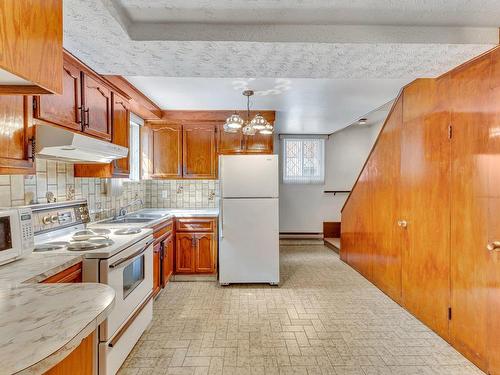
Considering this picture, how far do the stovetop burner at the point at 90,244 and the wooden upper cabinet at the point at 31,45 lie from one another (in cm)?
105

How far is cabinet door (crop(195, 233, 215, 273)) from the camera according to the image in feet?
12.7

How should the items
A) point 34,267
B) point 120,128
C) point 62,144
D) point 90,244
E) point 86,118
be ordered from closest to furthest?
point 34,267
point 62,144
point 90,244
point 86,118
point 120,128

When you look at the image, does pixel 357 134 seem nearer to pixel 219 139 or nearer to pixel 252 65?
pixel 219 139

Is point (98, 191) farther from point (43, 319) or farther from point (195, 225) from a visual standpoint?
point (43, 319)

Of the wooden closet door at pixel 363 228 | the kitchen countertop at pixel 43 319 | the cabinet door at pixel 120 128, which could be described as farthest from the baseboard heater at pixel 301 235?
the kitchen countertop at pixel 43 319

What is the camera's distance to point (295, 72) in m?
2.25

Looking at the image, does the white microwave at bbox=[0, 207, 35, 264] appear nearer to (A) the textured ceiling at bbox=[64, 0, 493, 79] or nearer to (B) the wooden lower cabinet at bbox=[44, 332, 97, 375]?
(B) the wooden lower cabinet at bbox=[44, 332, 97, 375]

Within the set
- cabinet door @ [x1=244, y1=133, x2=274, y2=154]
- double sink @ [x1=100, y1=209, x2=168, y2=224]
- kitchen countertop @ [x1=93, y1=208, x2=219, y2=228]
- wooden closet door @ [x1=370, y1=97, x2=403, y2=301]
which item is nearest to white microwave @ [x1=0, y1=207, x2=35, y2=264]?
kitchen countertop @ [x1=93, y1=208, x2=219, y2=228]

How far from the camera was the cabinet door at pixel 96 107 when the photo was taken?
7.61 ft

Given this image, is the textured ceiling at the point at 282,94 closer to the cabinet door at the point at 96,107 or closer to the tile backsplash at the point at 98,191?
the cabinet door at the point at 96,107

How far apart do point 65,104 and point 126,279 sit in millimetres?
1328

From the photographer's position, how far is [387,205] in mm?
3354

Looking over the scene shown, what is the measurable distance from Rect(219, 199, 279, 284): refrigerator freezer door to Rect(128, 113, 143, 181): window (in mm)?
1408

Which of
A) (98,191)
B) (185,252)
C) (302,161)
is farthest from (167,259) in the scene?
(302,161)
